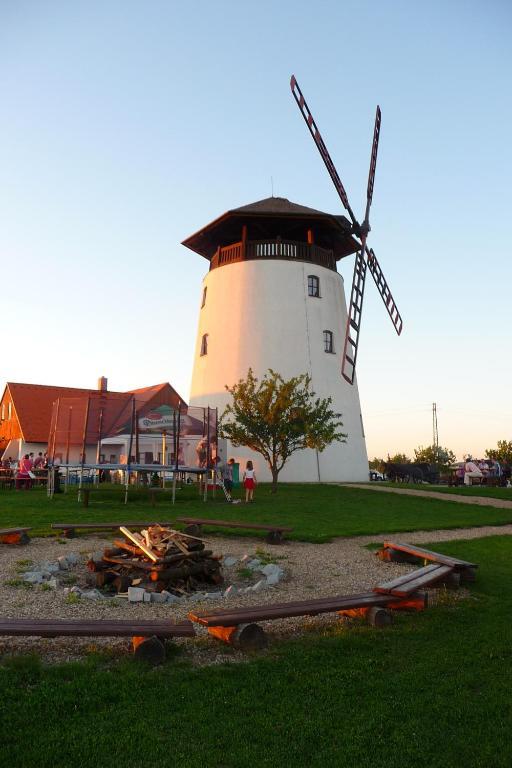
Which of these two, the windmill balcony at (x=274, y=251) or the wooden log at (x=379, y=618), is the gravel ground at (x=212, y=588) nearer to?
the wooden log at (x=379, y=618)

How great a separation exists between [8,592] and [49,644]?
99.2 inches

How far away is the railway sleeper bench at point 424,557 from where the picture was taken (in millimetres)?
8992

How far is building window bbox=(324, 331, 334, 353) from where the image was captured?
36719mm

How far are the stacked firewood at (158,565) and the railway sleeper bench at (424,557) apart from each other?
3193 millimetres

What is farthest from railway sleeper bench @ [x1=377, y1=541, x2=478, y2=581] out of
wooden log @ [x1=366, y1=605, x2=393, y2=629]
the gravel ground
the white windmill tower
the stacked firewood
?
the white windmill tower

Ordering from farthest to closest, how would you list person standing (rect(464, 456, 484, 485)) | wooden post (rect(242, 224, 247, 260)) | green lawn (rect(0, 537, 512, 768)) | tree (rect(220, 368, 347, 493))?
person standing (rect(464, 456, 484, 485)) → wooden post (rect(242, 224, 247, 260)) → tree (rect(220, 368, 347, 493)) → green lawn (rect(0, 537, 512, 768))

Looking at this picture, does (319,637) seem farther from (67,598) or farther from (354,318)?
(354,318)

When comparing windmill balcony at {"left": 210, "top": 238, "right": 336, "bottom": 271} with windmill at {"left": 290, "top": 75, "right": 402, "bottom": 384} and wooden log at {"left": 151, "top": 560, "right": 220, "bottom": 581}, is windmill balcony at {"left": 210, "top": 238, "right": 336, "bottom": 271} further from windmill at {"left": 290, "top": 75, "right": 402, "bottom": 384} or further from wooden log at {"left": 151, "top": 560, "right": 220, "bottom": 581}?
wooden log at {"left": 151, "top": 560, "right": 220, "bottom": 581}

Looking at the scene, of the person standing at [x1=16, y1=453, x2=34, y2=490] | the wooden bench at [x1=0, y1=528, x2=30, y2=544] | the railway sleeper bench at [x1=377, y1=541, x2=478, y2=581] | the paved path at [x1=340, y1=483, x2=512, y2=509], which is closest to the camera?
the railway sleeper bench at [x1=377, y1=541, x2=478, y2=581]

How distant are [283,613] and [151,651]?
1.35 m

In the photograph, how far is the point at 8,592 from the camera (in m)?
8.27

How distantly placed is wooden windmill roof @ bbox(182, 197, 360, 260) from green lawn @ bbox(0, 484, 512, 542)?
16503 millimetres

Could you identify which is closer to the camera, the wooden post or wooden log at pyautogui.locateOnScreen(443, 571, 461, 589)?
wooden log at pyautogui.locateOnScreen(443, 571, 461, 589)

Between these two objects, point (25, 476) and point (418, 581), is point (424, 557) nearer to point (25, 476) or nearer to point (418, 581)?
point (418, 581)
